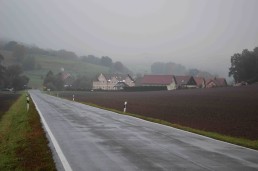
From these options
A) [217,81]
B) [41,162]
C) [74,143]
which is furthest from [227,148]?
[217,81]

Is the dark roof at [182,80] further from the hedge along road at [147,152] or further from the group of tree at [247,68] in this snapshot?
the hedge along road at [147,152]

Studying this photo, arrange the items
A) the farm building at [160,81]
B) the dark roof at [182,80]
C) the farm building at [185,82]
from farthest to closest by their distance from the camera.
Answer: the dark roof at [182,80]
the farm building at [160,81]
the farm building at [185,82]

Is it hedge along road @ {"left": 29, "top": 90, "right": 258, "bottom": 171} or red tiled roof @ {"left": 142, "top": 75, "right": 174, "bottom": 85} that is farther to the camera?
red tiled roof @ {"left": 142, "top": 75, "right": 174, "bottom": 85}

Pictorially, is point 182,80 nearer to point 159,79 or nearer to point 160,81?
point 159,79

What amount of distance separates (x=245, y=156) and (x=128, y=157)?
3.31 metres

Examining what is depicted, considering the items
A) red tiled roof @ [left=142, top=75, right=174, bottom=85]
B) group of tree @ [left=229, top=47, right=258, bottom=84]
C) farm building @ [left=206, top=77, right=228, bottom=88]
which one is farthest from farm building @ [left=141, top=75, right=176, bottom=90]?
group of tree @ [left=229, top=47, right=258, bottom=84]

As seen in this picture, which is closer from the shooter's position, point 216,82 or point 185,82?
point 185,82

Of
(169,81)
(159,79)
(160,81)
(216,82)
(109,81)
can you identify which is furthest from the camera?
(109,81)

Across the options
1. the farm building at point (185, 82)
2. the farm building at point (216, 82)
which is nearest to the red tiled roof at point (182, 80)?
the farm building at point (185, 82)

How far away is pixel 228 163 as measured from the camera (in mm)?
9188

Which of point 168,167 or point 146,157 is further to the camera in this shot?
point 146,157

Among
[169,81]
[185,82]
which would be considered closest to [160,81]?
[169,81]

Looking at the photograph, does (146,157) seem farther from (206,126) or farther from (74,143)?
(206,126)

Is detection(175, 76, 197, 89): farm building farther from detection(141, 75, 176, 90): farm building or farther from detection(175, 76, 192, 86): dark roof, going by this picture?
detection(141, 75, 176, 90): farm building
